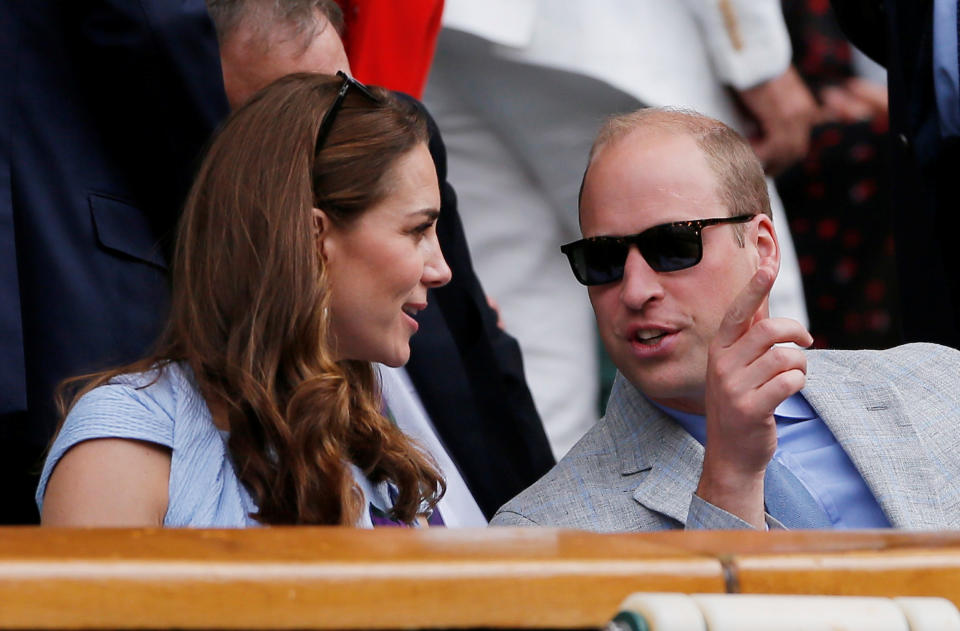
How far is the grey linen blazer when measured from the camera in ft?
7.33

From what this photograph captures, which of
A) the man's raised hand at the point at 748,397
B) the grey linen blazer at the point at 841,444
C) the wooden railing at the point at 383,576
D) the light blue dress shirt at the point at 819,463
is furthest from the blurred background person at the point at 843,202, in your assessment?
the wooden railing at the point at 383,576

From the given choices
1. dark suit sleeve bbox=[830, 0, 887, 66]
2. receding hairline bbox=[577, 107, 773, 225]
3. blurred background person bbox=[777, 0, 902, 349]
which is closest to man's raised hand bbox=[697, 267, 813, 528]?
receding hairline bbox=[577, 107, 773, 225]

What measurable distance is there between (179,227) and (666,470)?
89 cm

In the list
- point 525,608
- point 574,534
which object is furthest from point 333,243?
point 525,608

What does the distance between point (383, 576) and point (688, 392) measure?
1.44 m

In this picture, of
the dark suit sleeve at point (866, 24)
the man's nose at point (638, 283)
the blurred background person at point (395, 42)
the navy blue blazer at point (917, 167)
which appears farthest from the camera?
the dark suit sleeve at point (866, 24)

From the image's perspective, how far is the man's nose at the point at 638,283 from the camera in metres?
2.29

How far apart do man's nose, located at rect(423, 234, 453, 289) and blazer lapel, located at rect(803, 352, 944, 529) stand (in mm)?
664

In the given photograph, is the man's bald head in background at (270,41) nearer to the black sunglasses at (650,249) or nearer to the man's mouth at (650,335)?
the black sunglasses at (650,249)

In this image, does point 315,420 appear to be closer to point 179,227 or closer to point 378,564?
point 179,227

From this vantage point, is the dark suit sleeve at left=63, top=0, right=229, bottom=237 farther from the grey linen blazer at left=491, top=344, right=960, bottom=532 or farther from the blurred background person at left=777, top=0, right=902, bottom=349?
the blurred background person at left=777, top=0, right=902, bottom=349

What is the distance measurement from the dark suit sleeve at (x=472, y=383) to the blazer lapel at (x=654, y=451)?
23.9 inches

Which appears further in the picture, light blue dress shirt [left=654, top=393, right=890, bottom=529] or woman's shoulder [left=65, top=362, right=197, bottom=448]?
light blue dress shirt [left=654, top=393, right=890, bottom=529]

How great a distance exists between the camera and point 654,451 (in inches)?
92.1
